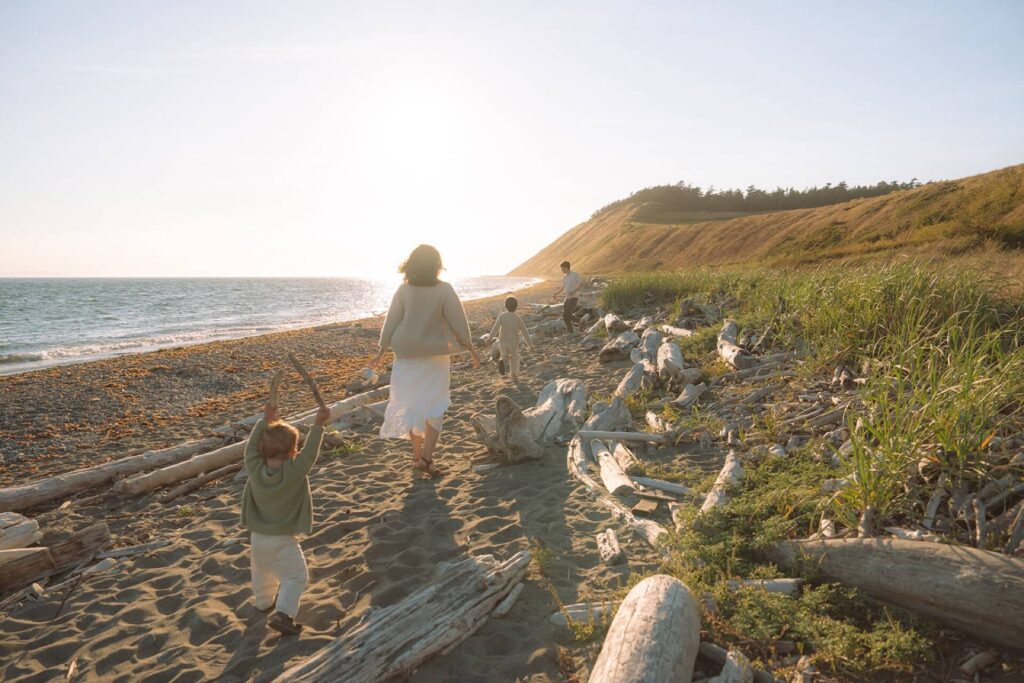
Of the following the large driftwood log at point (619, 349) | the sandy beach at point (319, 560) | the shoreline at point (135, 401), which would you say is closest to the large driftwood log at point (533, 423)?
the sandy beach at point (319, 560)

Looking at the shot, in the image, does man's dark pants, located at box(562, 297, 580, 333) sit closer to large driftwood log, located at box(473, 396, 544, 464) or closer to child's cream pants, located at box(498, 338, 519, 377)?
child's cream pants, located at box(498, 338, 519, 377)

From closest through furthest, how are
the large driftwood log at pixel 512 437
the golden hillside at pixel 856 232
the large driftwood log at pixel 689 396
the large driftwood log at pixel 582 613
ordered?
the large driftwood log at pixel 582 613
the large driftwood log at pixel 512 437
the large driftwood log at pixel 689 396
the golden hillside at pixel 856 232

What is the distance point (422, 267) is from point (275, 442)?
269cm

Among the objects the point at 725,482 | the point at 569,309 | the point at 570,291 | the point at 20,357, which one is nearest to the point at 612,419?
the point at 725,482

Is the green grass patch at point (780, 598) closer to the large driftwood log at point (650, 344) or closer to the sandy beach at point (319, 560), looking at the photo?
the sandy beach at point (319, 560)

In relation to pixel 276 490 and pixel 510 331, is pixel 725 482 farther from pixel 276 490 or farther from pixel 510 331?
pixel 510 331

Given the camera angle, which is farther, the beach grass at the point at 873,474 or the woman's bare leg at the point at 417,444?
the woman's bare leg at the point at 417,444

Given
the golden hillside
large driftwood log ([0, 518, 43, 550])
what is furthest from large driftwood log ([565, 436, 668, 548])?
the golden hillside

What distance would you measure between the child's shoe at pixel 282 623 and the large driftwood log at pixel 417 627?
21.3 inches

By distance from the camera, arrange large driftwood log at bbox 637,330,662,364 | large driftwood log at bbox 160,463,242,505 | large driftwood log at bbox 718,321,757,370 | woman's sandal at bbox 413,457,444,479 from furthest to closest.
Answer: large driftwood log at bbox 637,330,662,364 → large driftwood log at bbox 718,321,757,370 → woman's sandal at bbox 413,457,444,479 → large driftwood log at bbox 160,463,242,505

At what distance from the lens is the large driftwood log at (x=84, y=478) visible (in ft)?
18.2

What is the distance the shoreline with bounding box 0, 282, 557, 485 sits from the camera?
25.9ft

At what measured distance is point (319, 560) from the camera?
14.3 feet

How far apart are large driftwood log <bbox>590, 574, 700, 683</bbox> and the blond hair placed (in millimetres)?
2394
